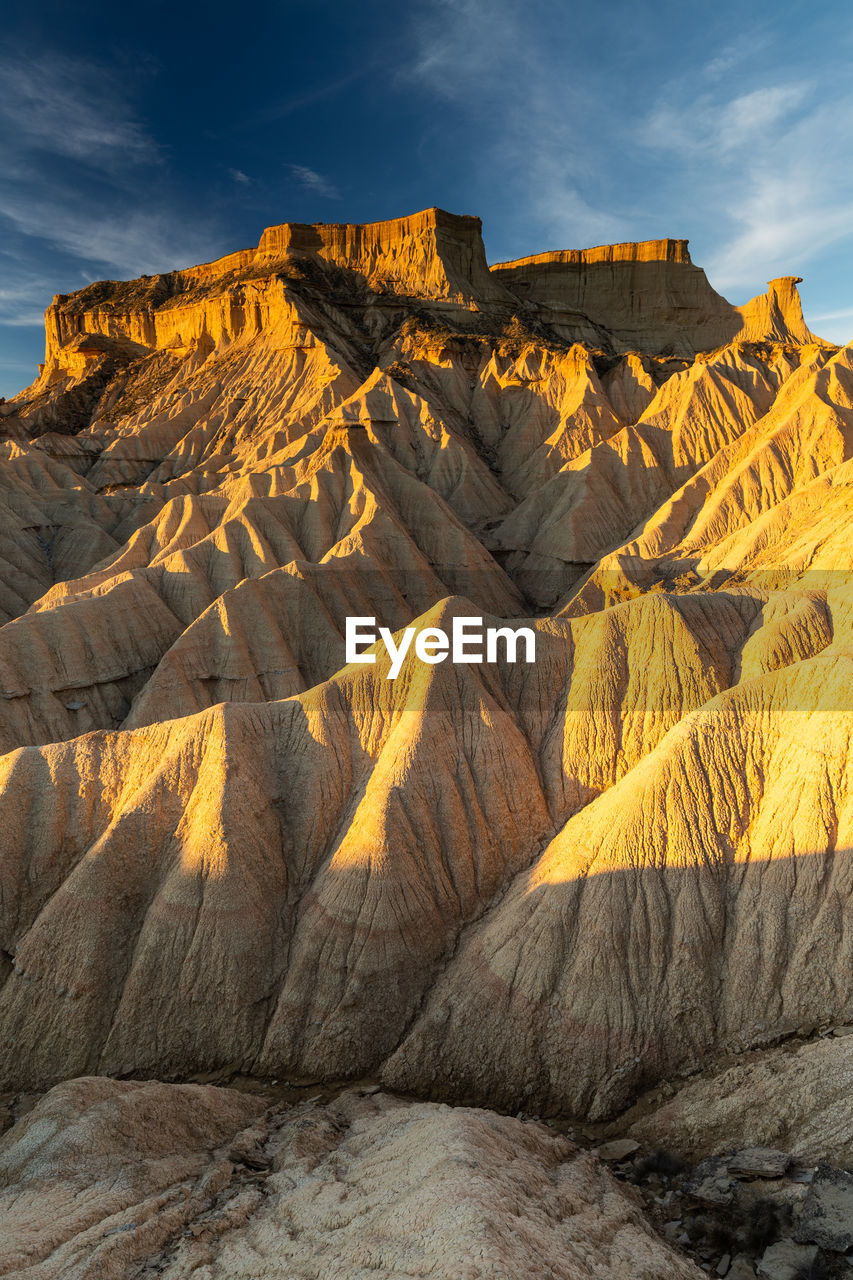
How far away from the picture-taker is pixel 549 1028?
17719mm

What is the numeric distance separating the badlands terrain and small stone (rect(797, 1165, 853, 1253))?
0.13 feet

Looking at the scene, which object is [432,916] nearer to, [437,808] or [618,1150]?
[437,808]

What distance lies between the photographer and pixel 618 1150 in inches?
583

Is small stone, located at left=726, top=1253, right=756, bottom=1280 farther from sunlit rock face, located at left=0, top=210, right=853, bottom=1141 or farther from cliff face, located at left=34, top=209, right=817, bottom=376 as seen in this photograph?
cliff face, located at left=34, top=209, right=817, bottom=376

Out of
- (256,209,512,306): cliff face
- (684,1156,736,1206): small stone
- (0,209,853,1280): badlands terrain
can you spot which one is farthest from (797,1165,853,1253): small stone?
(256,209,512,306): cliff face

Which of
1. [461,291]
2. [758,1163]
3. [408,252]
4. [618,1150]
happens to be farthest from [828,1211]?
[408,252]

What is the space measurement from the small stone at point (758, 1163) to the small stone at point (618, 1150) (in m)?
2.24

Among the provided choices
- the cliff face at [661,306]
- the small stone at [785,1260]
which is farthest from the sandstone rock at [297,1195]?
the cliff face at [661,306]

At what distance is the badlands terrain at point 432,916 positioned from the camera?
1230 centimetres

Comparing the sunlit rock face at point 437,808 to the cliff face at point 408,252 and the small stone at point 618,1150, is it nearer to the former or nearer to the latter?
the small stone at point 618,1150

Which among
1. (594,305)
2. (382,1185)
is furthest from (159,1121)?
(594,305)

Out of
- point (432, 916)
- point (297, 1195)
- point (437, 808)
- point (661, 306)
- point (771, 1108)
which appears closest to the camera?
point (297, 1195)

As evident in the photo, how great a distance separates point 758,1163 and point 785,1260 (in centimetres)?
197

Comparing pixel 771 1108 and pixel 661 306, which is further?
pixel 661 306
